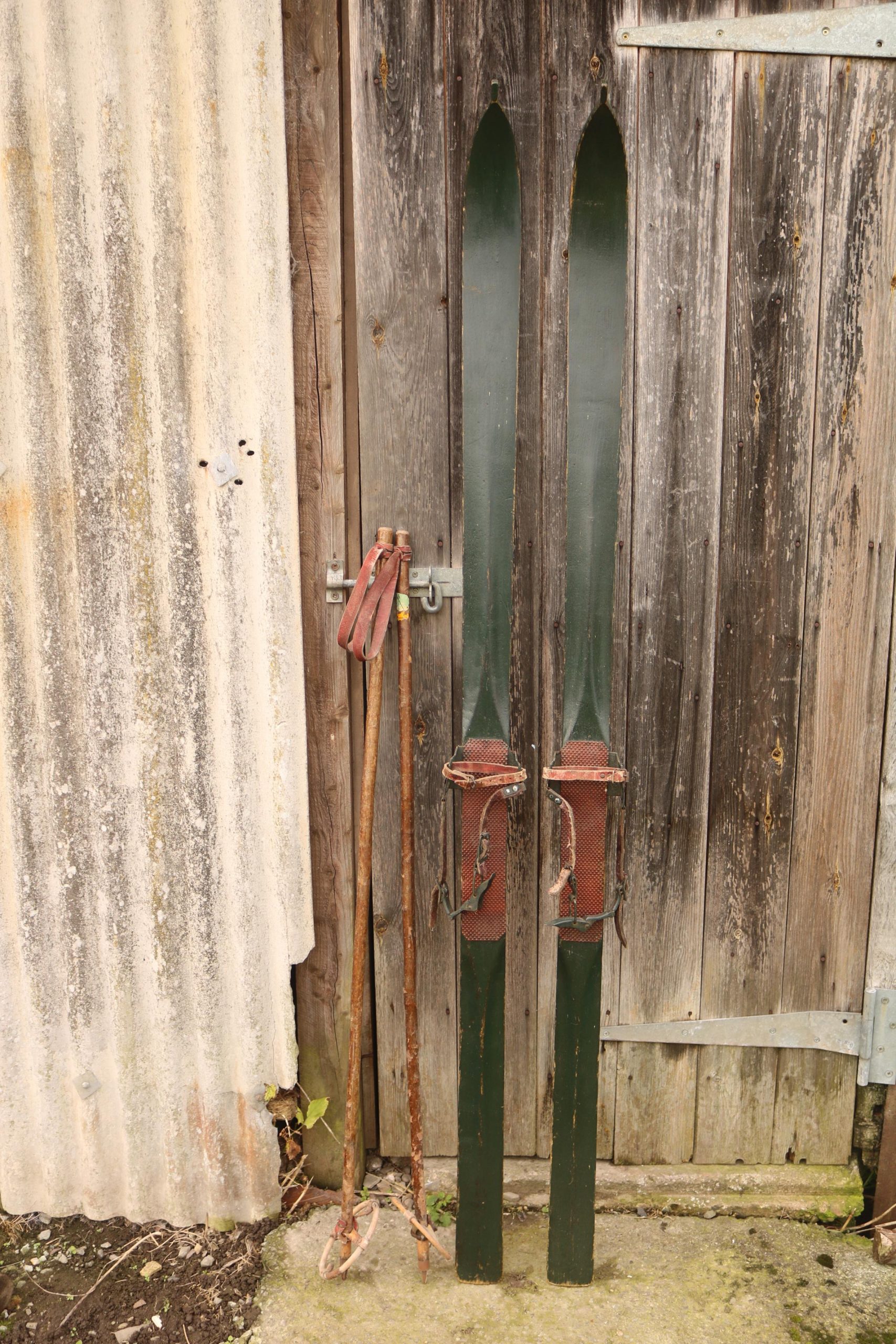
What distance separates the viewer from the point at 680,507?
1.79 metres

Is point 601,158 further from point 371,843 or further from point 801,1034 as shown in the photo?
point 801,1034

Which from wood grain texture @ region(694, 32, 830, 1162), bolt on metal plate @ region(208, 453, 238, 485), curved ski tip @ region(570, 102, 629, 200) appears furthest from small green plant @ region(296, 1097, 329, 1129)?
curved ski tip @ region(570, 102, 629, 200)

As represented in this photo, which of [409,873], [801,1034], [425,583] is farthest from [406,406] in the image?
[801,1034]

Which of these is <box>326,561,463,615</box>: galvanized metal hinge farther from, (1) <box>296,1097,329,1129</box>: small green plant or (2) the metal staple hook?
(1) <box>296,1097,329,1129</box>: small green plant

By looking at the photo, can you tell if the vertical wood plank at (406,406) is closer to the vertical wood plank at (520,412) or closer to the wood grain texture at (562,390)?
the vertical wood plank at (520,412)

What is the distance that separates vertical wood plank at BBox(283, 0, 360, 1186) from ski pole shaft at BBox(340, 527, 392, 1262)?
0.44 ft

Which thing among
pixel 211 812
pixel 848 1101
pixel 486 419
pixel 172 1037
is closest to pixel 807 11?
pixel 486 419

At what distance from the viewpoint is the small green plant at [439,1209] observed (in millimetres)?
1920

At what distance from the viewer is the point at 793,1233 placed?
1922mm

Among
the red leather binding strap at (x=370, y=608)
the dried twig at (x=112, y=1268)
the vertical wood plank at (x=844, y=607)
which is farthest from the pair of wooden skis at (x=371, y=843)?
the vertical wood plank at (x=844, y=607)

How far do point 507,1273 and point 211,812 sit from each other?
3.70ft

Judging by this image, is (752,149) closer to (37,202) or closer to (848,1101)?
(37,202)

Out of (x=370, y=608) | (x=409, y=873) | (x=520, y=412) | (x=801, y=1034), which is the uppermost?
(x=520, y=412)

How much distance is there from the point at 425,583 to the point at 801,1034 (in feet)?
4.38
